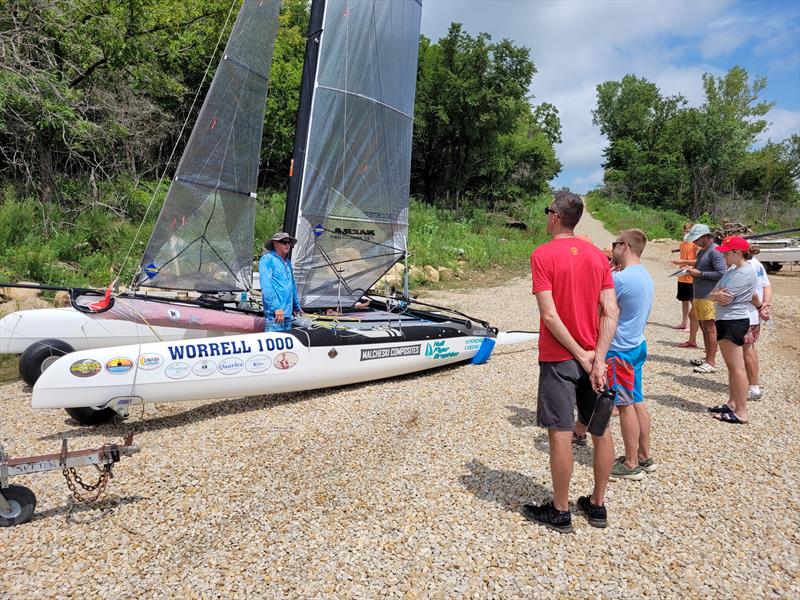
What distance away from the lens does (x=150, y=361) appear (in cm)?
490

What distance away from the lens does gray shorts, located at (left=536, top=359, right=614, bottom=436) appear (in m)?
3.03

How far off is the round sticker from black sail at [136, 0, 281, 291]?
9.03ft

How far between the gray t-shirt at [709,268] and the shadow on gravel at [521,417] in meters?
3.21

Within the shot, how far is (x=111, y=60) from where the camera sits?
13594 millimetres

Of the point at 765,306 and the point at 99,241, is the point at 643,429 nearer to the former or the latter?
the point at 765,306

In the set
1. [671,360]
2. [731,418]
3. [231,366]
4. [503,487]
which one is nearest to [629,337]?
[503,487]

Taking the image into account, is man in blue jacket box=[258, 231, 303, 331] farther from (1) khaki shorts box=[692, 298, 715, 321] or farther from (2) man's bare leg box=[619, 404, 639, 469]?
(1) khaki shorts box=[692, 298, 715, 321]

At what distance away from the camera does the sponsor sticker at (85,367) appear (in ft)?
15.1

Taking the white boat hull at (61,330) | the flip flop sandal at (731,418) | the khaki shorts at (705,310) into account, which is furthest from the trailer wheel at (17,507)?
the khaki shorts at (705,310)

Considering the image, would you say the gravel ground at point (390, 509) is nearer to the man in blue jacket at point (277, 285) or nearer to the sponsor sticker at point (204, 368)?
the sponsor sticker at point (204, 368)

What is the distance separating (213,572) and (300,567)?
50 centimetres

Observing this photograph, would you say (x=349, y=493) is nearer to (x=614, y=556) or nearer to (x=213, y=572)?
(x=213, y=572)

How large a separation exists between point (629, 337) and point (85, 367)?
4646 millimetres

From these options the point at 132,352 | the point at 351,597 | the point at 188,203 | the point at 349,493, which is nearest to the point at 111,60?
the point at 188,203
